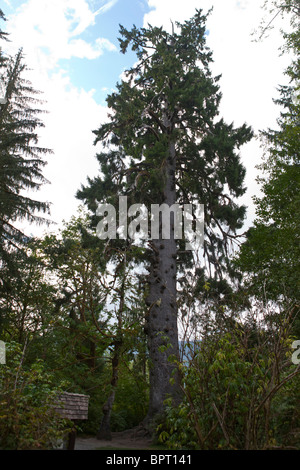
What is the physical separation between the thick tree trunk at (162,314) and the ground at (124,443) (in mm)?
517

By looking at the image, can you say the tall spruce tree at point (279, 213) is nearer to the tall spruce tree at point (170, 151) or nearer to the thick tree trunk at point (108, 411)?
the tall spruce tree at point (170, 151)

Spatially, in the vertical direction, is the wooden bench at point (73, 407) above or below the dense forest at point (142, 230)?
below

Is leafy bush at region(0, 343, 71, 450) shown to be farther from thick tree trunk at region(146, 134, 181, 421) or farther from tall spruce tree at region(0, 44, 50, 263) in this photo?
tall spruce tree at region(0, 44, 50, 263)

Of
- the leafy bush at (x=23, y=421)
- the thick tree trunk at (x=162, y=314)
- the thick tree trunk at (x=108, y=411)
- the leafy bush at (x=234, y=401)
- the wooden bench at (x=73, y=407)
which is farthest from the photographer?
the thick tree trunk at (x=108, y=411)

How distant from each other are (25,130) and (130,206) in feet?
18.8

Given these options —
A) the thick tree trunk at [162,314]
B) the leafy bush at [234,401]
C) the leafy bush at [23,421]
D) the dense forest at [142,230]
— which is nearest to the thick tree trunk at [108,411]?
the dense forest at [142,230]

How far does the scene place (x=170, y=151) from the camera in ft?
39.5

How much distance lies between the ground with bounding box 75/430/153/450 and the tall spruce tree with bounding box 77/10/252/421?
249 centimetres

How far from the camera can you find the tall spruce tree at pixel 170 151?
35.0 feet

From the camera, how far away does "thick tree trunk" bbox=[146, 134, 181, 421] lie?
8742 mm

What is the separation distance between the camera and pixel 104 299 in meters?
8.95

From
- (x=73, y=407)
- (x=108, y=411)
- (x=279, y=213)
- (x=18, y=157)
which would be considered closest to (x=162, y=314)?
(x=108, y=411)

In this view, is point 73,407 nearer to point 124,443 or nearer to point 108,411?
point 124,443

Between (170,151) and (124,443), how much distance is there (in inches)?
340
